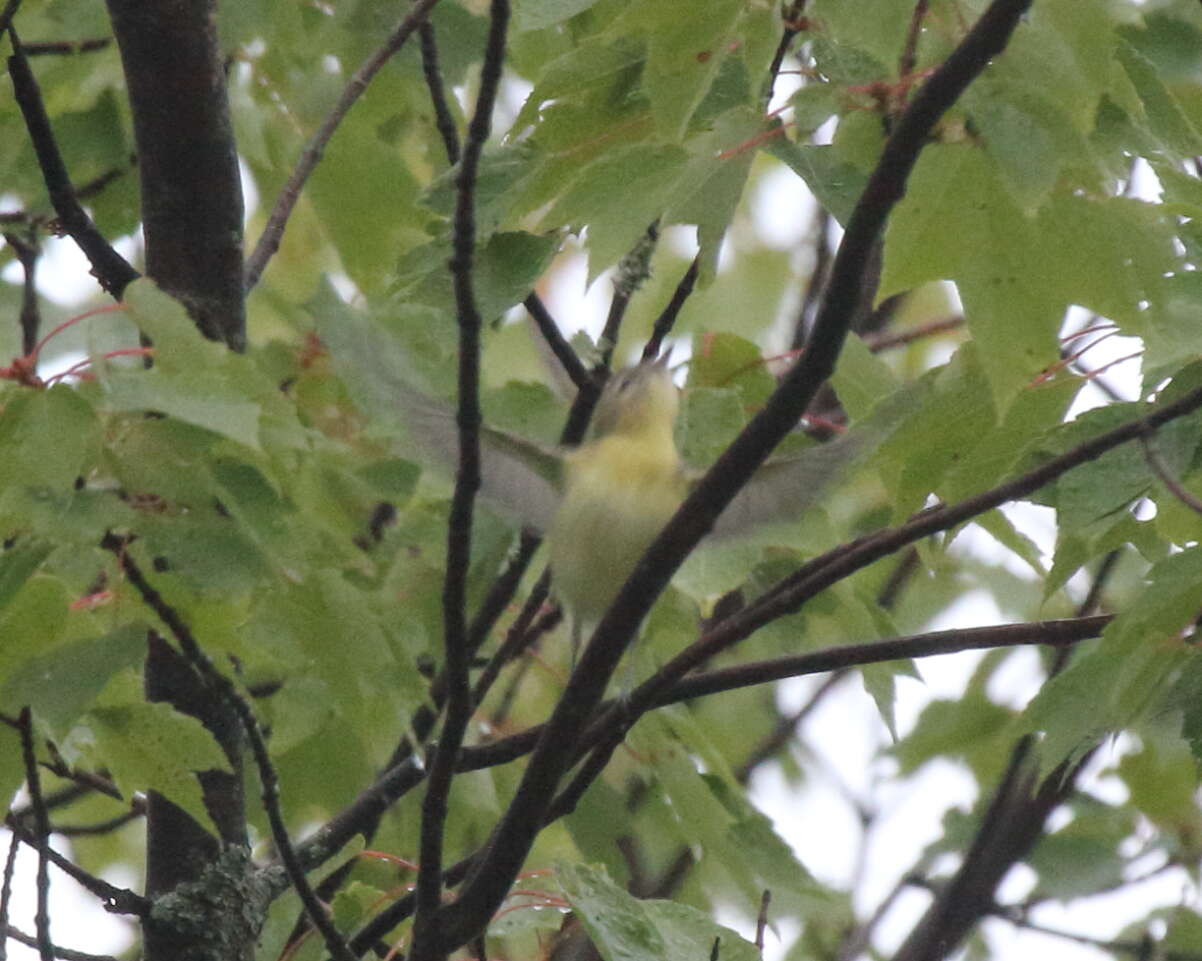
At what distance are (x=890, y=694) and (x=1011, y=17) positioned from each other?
1463 mm

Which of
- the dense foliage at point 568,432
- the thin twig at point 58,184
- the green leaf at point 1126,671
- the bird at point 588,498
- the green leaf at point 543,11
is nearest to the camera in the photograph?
the dense foliage at point 568,432

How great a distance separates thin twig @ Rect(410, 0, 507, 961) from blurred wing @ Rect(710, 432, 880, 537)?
60 centimetres

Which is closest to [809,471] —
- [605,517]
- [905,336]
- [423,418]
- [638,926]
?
[605,517]

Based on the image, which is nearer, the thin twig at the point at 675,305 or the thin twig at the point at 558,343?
the thin twig at the point at 675,305

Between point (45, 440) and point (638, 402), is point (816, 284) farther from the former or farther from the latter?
point (45, 440)

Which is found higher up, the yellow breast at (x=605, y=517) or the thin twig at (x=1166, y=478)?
→ the yellow breast at (x=605, y=517)

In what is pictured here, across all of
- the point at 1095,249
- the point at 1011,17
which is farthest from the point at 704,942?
the point at 1011,17

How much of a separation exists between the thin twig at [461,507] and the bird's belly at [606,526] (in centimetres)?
84

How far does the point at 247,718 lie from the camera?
202 cm

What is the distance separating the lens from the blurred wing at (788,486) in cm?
236

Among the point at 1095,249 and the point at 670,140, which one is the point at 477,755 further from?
the point at 1095,249

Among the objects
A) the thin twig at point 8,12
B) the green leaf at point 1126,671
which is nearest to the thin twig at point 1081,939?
the green leaf at point 1126,671

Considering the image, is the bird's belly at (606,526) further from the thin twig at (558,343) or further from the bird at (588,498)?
the thin twig at (558,343)

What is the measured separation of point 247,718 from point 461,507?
1.49ft
